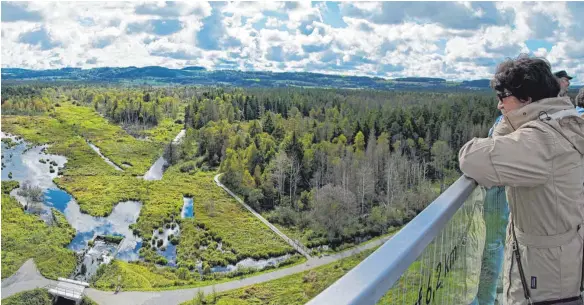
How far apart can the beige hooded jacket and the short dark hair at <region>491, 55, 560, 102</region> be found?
0.19 feet

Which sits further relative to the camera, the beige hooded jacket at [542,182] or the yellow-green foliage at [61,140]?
the yellow-green foliage at [61,140]

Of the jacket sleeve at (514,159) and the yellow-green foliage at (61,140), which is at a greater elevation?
the jacket sleeve at (514,159)

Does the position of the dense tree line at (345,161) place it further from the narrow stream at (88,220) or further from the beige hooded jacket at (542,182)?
the beige hooded jacket at (542,182)

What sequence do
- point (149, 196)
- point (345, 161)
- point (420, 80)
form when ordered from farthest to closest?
point (420, 80), point (149, 196), point (345, 161)

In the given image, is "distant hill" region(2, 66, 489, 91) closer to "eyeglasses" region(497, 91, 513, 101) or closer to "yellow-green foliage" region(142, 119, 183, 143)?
"yellow-green foliage" region(142, 119, 183, 143)

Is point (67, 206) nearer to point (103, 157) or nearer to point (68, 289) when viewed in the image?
point (103, 157)

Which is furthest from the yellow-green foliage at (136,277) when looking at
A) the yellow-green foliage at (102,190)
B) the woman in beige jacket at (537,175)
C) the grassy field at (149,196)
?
Result: the woman in beige jacket at (537,175)

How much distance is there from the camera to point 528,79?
5.49 feet

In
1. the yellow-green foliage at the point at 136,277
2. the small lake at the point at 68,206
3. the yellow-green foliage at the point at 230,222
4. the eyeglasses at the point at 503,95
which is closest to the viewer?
the eyeglasses at the point at 503,95

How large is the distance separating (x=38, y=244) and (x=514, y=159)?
34.0 metres

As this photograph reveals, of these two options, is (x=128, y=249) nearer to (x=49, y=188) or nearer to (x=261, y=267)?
(x=261, y=267)

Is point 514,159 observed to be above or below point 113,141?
→ above

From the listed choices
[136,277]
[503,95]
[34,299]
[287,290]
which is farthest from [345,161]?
[503,95]

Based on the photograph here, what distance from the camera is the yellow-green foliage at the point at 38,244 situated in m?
29.5
